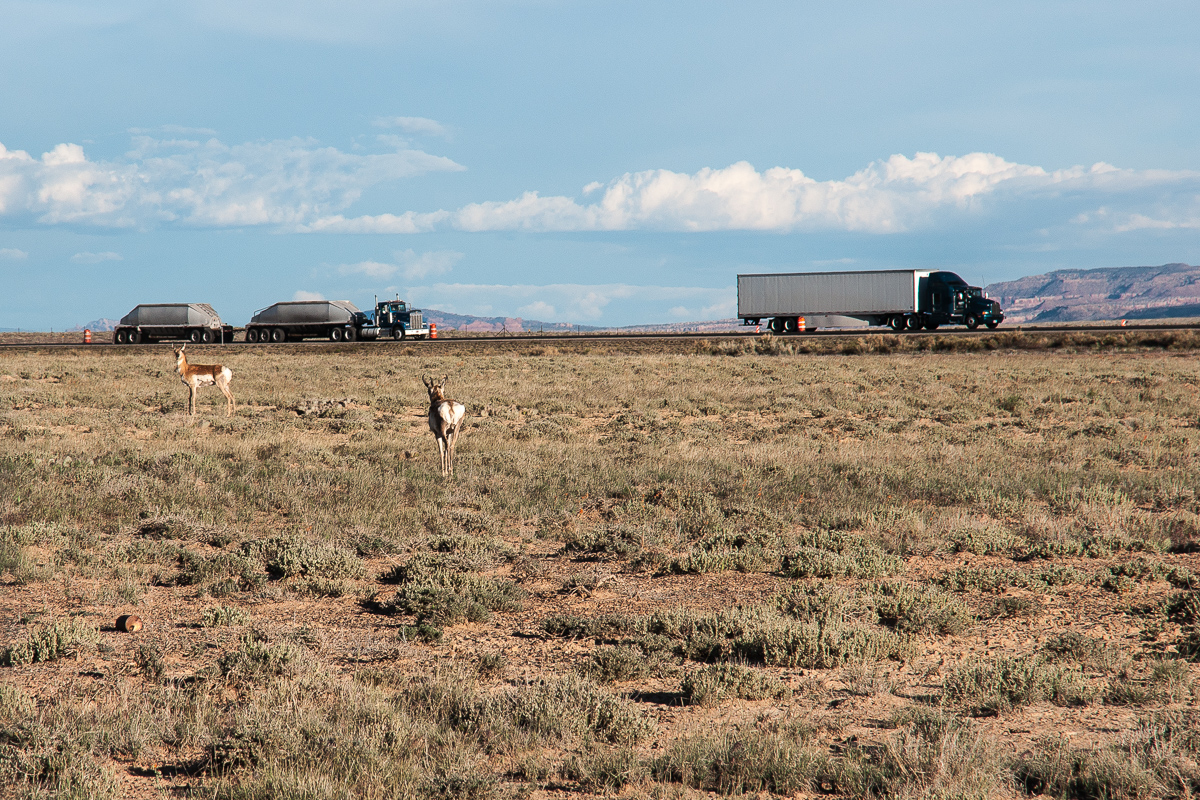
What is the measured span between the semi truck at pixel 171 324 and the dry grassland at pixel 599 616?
41.2 metres

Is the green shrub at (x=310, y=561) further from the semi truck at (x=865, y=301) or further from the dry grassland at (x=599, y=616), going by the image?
the semi truck at (x=865, y=301)

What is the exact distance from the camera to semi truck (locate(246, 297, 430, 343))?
2074 inches

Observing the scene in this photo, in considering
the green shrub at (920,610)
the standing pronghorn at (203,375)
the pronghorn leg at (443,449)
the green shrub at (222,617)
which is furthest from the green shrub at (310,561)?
the standing pronghorn at (203,375)

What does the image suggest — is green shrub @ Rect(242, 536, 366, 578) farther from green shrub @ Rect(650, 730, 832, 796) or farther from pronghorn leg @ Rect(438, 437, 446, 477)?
green shrub @ Rect(650, 730, 832, 796)

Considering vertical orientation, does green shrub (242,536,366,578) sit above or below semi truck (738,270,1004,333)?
below

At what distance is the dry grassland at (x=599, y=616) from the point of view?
14.6 ft

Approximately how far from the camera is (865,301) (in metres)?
51.4

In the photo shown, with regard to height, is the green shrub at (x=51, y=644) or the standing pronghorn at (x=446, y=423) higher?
the standing pronghorn at (x=446, y=423)

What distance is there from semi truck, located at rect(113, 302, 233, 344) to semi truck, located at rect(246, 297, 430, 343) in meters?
3.26

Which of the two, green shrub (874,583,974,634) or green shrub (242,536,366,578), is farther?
green shrub (242,536,366,578)

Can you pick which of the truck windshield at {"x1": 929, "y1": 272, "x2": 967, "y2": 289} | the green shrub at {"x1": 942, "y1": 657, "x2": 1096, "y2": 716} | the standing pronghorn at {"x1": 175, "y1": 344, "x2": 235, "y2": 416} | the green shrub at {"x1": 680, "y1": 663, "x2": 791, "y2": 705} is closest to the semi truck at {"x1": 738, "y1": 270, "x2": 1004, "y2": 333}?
the truck windshield at {"x1": 929, "y1": 272, "x2": 967, "y2": 289}

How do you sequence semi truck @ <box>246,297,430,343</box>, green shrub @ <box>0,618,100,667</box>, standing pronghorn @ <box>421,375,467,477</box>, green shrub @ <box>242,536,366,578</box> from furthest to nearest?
semi truck @ <box>246,297,430,343</box>
standing pronghorn @ <box>421,375,467,477</box>
green shrub @ <box>242,536,366,578</box>
green shrub @ <box>0,618,100,667</box>

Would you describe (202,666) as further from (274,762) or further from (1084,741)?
(1084,741)

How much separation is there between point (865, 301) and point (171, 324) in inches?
1714
